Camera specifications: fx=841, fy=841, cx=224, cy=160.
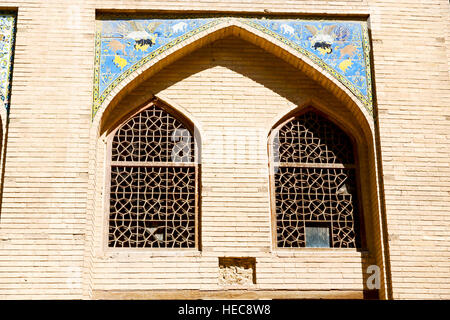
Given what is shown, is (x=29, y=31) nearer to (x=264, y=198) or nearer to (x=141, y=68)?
(x=141, y=68)

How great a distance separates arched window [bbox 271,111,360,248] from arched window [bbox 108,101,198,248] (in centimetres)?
88

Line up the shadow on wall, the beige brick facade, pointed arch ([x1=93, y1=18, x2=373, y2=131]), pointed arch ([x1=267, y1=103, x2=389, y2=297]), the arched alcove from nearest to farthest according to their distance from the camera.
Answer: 1. the beige brick facade
2. the arched alcove
3. pointed arch ([x1=267, y1=103, x2=389, y2=297])
4. pointed arch ([x1=93, y1=18, x2=373, y2=131])
5. the shadow on wall

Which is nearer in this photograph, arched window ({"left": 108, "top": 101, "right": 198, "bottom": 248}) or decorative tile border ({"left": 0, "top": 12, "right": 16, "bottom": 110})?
arched window ({"left": 108, "top": 101, "right": 198, "bottom": 248})

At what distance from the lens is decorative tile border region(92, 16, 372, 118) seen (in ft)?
28.0

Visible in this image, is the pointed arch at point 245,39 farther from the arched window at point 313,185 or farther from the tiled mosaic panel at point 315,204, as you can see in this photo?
the tiled mosaic panel at point 315,204

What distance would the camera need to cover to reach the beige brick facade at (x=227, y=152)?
309 inches

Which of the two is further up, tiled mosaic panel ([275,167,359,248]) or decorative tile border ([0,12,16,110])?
decorative tile border ([0,12,16,110])

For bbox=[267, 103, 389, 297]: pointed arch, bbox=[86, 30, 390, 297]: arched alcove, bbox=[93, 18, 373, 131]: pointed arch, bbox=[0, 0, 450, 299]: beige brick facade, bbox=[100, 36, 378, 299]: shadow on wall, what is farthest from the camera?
bbox=[100, 36, 378, 299]: shadow on wall

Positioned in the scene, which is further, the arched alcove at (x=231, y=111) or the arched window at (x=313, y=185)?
the arched window at (x=313, y=185)

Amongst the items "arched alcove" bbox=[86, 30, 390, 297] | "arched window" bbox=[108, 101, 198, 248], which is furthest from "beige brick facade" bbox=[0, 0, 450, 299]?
"arched window" bbox=[108, 101, 198, 248]

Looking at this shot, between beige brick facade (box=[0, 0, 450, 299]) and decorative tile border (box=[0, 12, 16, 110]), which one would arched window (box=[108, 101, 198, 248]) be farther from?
decorative tile border (box=[0, 12, 16, 110])

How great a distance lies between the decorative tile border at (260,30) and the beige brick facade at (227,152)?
11cm

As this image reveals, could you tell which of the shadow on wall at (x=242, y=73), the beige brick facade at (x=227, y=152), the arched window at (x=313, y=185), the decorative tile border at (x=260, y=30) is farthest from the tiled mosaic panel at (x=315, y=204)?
the decorative tile border at (x=260, y=30)

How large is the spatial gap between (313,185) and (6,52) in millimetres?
3385
